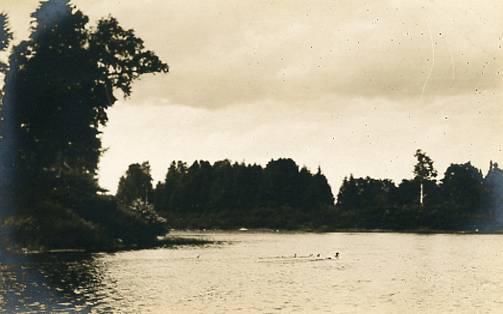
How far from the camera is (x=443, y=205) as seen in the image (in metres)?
157

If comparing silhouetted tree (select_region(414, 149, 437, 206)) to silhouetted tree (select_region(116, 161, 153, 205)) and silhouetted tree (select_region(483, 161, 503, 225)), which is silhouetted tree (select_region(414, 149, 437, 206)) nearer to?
silhouetted tree (select_region(483, 161, 503, 225))

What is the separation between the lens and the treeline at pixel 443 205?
155875 millimetres

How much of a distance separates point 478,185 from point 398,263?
11582cm

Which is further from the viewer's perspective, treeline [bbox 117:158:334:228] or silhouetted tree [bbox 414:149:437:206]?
treeline [bbox 117:158:334:228]

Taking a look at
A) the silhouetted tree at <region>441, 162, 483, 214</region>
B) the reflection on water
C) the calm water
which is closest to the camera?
the reflection on water

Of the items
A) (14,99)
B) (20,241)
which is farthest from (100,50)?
(20,241)

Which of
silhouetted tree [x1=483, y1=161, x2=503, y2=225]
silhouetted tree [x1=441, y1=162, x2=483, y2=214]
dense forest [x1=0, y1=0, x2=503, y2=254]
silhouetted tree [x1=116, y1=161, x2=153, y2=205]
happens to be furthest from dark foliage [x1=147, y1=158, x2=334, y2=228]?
dense forest [x1=0, y1=0, x2=503, y2=254]

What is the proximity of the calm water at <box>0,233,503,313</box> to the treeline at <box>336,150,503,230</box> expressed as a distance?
90.8 m

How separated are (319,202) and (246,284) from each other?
498 ft

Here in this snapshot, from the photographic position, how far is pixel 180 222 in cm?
18488

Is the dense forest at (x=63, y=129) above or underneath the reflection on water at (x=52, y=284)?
above

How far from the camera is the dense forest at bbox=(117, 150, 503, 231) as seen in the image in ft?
519

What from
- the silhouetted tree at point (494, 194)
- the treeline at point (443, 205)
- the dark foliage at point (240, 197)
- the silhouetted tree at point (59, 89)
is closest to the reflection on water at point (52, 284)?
the silhouetted tree at point (59, 89)

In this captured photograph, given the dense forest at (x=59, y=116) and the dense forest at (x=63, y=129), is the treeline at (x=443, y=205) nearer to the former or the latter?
the dense forest at (x=63, y=129)
